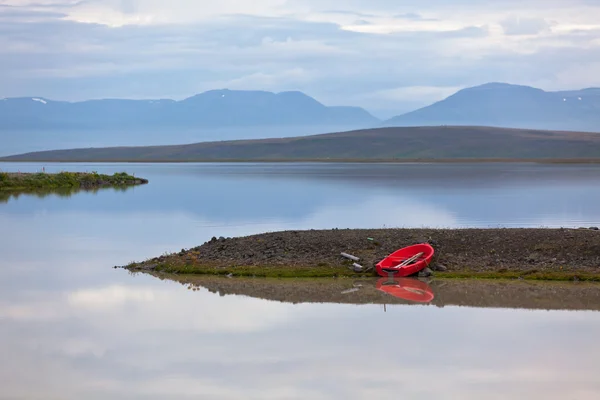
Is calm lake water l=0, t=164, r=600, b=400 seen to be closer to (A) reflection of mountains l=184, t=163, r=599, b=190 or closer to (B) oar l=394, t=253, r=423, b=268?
(B) oar l=394, t=253, r=423, b=268

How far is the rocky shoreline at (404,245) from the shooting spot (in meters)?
18.1

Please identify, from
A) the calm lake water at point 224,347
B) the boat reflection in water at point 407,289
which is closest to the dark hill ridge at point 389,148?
the boat reflection in water at point 407,289

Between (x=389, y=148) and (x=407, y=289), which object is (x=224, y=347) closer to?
(x=407, y=289)

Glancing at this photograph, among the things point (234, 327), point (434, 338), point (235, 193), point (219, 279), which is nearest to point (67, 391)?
point (234, 327)

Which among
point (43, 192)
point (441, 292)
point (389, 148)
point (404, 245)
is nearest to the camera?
point (441, 292)

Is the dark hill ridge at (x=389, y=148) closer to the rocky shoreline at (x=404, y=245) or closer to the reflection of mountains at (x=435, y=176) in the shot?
the reflection of mountains at (x=435, y=176)

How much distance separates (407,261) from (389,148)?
144997 millimetres

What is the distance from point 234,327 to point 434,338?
286cm

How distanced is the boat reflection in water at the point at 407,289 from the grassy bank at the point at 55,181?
128ft

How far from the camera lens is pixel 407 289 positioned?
1702 cm

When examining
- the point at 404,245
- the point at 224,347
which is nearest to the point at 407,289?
Answer: the point at 404,245

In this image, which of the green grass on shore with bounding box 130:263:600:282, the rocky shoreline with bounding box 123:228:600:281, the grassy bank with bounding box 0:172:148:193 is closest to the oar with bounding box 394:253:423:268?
the rocky shoreline with bounding box 123:228:600:281

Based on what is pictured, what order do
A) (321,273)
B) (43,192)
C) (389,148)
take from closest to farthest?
1. (321,273)
2. (43,192)
3. (389,148)

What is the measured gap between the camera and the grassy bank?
5512 centimetres
